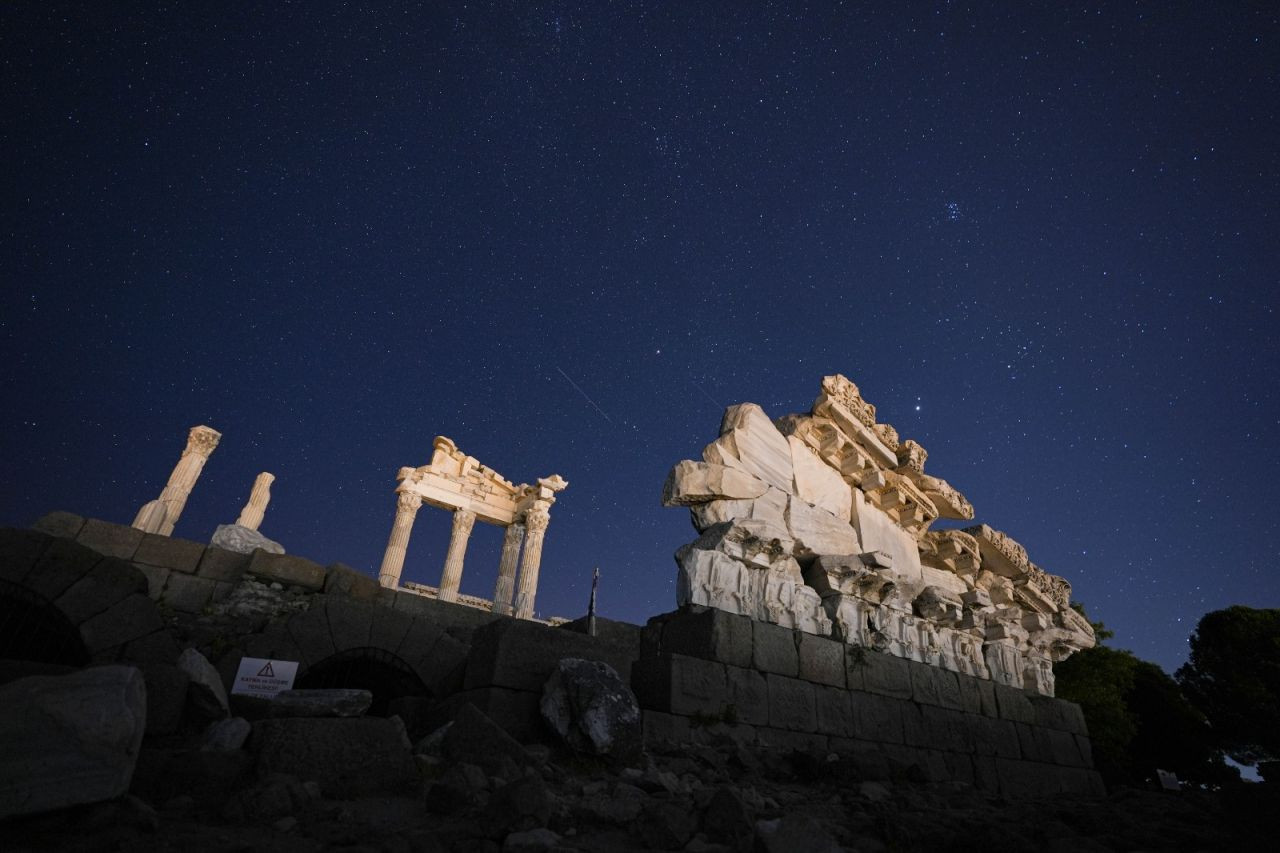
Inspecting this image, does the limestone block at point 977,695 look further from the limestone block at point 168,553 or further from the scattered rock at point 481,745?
the limestone block at point 168,553

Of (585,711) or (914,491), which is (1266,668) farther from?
(585,711)

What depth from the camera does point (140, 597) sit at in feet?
15.5

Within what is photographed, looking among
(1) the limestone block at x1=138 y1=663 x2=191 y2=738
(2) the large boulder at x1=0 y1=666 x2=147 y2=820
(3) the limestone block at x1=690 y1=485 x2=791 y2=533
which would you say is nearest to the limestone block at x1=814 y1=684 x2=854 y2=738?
(3) the limestone block at x1=690 y1=485 x2=791 y2=533

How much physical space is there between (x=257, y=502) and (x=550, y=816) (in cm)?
2381

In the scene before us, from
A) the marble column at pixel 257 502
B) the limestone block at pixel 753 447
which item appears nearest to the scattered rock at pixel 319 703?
the limestone block at pixel 753 447

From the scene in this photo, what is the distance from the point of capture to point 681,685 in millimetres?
4422

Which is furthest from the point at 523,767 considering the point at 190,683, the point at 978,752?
the point at 978,752

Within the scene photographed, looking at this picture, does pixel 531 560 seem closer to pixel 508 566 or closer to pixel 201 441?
pixel 508 566

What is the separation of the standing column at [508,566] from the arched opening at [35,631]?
55.7ft

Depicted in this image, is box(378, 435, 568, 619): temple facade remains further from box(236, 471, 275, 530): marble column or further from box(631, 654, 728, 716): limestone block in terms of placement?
box(631, 654, 728, 716): limestone block

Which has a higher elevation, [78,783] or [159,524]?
[159,524]

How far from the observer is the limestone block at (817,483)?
22.7 feet

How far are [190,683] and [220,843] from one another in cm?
196

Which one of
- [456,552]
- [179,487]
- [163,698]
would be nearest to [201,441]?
[179,487]
